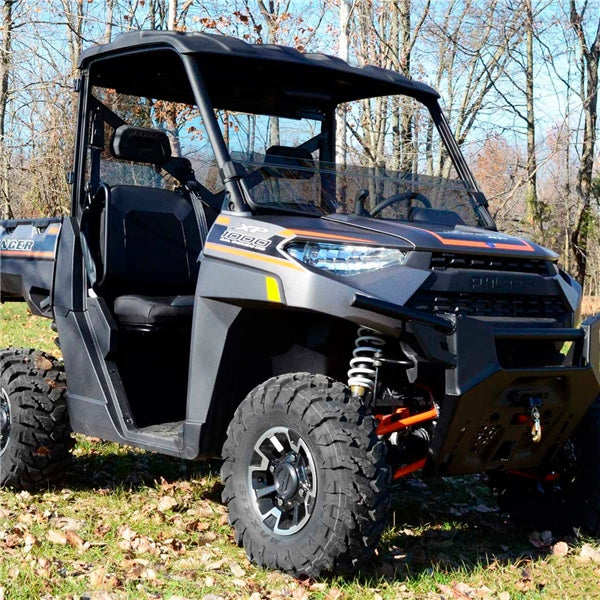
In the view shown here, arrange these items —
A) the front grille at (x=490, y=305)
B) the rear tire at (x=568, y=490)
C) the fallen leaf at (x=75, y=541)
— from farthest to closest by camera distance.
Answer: the rear tire at (x=568, y=490) < the fallen leaf at (x=75, y=541) < the front grille at (x=490, y=305)

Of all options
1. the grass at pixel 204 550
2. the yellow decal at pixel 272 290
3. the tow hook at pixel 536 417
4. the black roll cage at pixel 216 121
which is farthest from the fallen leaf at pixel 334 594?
the black roll cage at pixel 216 121

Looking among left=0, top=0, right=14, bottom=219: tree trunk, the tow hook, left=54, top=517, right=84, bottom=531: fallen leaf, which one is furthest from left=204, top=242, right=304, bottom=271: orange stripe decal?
left=0, top=0, right=14, bottom=219: tree trunk

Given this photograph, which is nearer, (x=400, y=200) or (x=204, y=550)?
(x=204, y=550)

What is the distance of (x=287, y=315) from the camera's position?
4219 millimetres

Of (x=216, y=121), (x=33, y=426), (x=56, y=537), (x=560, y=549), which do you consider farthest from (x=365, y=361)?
(x=33, y=426)

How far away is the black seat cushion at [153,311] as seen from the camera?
5.01 metres

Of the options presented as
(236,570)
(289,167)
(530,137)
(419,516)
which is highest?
(530,137)

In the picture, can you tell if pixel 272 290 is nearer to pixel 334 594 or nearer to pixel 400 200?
pixel 400 200

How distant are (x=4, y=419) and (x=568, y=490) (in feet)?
10.5

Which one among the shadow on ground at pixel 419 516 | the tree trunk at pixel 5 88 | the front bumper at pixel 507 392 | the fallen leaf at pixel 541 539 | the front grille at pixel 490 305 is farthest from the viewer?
the tree trunk at pixel 5 88

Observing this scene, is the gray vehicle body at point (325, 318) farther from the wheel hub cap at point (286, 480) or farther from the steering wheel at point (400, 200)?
the wheel hub cap at point (286, 480)

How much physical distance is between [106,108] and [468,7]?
48.4 feet

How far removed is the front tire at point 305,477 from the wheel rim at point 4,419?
5.99 ft

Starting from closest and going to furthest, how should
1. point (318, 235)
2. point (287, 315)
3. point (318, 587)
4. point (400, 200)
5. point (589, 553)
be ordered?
point (318, 587) < point (318, 235) < point (287, 315) < point (589, 553) < point (400, 200)
